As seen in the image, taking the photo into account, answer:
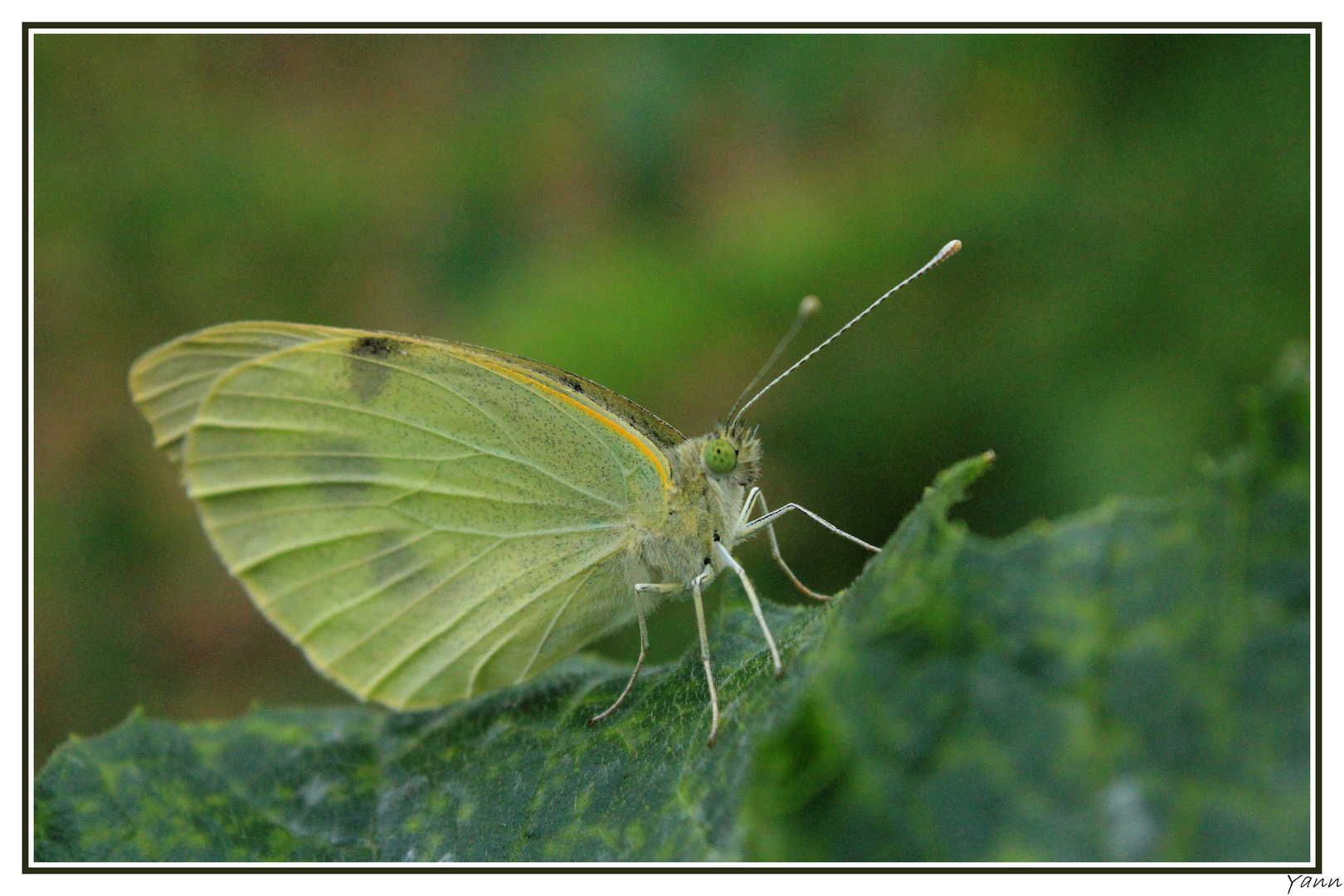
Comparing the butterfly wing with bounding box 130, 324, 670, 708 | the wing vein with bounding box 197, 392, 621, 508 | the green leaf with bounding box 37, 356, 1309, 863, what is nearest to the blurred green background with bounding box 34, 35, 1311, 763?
the butterfly wing with bounding box 130, 324, 670, 708

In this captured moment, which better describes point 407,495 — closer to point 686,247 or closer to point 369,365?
point 369,365

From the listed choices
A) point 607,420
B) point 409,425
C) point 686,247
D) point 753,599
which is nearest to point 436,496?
point 409,425

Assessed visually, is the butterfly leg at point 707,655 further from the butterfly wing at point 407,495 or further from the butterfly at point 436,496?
the butterfly wing at point 407,495

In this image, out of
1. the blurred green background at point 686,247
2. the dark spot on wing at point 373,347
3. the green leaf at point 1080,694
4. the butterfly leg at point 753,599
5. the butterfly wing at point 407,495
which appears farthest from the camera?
the blurred green background at point 686,247

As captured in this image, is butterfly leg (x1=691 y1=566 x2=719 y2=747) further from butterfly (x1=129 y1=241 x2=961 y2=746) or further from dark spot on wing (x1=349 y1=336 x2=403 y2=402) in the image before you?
dark spot on wing (x1=349 y1=336 x2=403 y2=402)

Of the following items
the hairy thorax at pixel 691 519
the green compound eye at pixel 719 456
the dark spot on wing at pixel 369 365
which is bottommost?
the hairy thorax at pixel 691 519

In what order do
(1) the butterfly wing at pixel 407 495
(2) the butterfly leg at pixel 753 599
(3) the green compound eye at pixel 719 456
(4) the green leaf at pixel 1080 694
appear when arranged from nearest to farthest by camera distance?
(4) the green leaf at pixel 1080 694 → (2) the butterfly leg at pixel 753 599 → (3) the green compound eye at pixel 719 456 → (1) the butterfly wing at pixel 407 495
